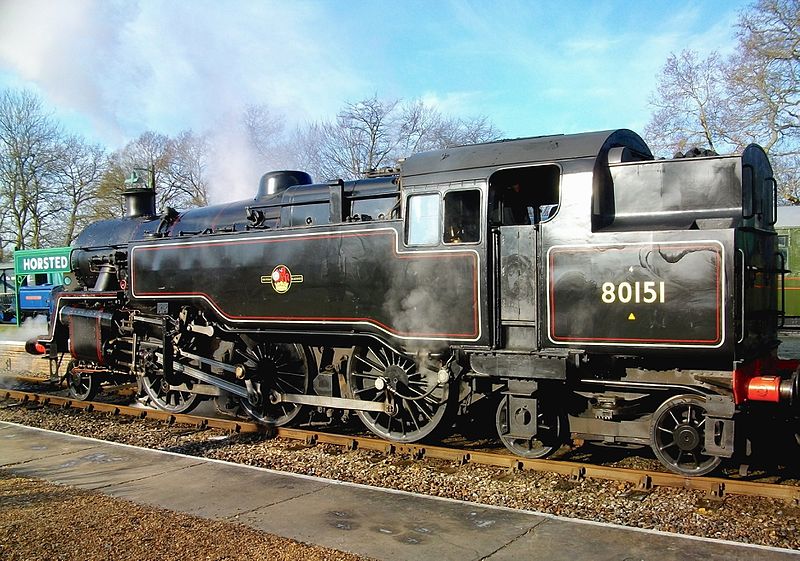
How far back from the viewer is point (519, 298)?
Result: 6586 mm

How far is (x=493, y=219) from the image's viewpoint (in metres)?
6.73

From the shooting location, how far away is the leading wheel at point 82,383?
1126cm

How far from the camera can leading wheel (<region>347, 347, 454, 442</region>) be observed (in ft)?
23.9

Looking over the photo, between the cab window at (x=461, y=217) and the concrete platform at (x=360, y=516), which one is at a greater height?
the cab window at (x=461, y=217)

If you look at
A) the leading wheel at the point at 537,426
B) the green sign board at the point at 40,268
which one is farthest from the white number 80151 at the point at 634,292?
the green sign board at the point at 40,268

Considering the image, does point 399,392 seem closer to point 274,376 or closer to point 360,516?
point 274,376

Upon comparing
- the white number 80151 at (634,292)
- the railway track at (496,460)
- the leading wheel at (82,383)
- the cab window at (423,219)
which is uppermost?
the cab window at (423,219)

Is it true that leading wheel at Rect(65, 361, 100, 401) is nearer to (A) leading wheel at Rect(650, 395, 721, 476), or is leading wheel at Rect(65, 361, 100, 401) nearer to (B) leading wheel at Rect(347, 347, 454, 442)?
(B) leading wheel at Rect(347, 347, 454, 442)

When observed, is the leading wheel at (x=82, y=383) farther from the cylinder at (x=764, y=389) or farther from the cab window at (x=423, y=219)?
the cylinder at (x=764, y=389)

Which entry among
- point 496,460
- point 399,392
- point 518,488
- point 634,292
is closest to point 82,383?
point 399,392

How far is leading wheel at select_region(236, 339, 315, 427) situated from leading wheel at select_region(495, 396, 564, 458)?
2917mm

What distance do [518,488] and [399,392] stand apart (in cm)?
191

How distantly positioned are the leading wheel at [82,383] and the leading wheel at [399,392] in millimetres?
5633

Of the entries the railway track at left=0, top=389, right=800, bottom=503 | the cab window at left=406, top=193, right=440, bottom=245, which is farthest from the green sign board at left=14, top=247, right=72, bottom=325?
the cab window at left=406, top=193, right=440, bottom=245
